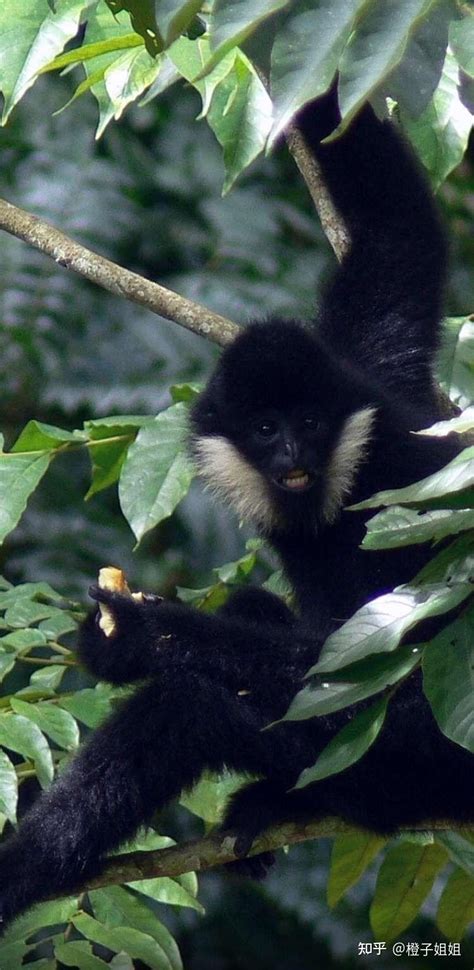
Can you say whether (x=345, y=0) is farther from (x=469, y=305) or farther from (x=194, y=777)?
(x=469, y=305)

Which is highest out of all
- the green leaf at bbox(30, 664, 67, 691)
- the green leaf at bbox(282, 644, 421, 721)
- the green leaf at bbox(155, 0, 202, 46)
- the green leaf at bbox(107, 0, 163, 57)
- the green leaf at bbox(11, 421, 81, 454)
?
the green leaf at bbox(155, 0, 202, 46)

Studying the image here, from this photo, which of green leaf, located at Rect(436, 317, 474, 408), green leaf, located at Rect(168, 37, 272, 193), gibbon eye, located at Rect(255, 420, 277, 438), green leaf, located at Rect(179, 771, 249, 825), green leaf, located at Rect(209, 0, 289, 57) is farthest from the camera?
gibbon eye, located at Rect(255, 420, 277, 438)

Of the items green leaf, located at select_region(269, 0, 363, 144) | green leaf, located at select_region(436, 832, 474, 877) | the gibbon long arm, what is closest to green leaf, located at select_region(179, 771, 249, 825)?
green leaf, located at select_region(436, 832, 474, 877)

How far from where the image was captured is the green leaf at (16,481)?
11.6 ft

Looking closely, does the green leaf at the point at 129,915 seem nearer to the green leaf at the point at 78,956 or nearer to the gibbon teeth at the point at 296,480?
the green leaf at the point at 78,956

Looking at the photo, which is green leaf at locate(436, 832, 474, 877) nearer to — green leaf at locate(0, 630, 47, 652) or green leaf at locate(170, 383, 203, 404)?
green leaf at locate(0, 630, 47, 652)

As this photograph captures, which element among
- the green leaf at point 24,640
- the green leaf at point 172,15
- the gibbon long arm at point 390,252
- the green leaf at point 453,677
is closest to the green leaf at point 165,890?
the green leaf at point 24,640

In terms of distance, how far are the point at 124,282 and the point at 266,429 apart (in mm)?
588

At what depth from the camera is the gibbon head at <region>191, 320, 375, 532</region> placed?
3.67 metres

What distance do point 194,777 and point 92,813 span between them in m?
0.28

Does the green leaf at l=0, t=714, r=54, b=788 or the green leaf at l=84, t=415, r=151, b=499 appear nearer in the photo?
the green leaf at l=0, t=714, r=54, b=788

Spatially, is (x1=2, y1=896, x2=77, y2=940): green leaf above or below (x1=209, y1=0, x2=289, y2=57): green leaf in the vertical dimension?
below

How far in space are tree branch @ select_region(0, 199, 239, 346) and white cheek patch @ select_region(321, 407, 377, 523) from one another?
0.42 meters

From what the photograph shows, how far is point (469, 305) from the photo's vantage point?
25.5 ft
